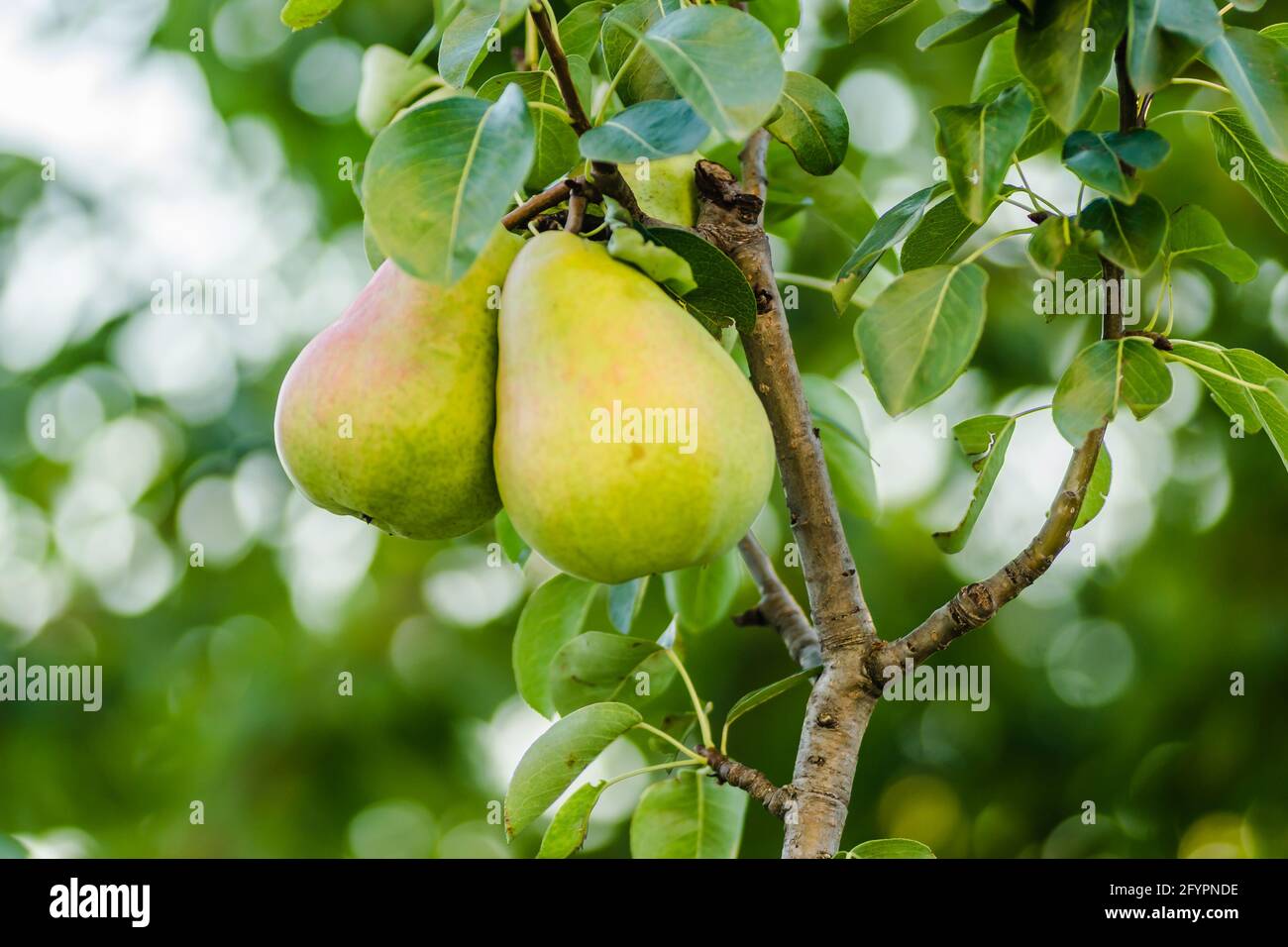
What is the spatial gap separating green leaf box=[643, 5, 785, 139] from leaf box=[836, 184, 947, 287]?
184mm

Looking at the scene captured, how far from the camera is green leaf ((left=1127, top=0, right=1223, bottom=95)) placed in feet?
2.27

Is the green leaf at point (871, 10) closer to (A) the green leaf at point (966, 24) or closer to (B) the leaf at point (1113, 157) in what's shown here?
(A) the green leaf at point (966, 24)

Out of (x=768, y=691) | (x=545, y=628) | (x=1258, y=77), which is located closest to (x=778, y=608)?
(x=768, y=691)

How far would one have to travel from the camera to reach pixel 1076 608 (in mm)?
2801

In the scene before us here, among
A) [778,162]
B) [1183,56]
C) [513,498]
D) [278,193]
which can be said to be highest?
[278,193]

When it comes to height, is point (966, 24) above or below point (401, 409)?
above

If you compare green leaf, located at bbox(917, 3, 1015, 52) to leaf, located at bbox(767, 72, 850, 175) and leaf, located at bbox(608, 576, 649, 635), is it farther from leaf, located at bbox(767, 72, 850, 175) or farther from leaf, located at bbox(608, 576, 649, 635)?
leaf, located at bbox(608, 576, 649, 635)

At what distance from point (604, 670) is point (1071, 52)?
2.22ft

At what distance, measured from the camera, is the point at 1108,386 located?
79cm

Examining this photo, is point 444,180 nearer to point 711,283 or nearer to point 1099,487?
point 711,283

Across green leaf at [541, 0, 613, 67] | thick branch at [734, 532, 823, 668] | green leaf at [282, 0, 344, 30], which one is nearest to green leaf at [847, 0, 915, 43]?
green leaf at [541, 0, 613, 67]
